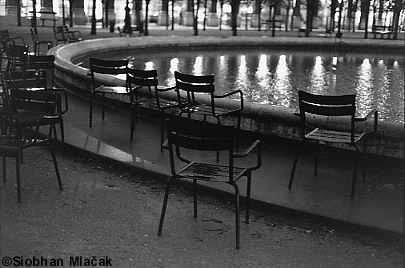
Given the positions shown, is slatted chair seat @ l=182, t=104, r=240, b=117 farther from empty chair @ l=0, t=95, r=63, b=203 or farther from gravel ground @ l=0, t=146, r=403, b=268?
empty chair @ l=0, t=95, r=63, b=203

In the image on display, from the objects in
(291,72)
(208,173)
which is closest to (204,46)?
(291,72)

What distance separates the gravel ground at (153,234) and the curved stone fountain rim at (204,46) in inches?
85.1

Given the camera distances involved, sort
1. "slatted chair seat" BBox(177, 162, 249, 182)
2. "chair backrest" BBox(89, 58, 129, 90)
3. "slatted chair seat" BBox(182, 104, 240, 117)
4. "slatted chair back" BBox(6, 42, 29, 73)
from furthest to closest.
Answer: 1. "slatted chair back" BBox(6, 42, 29, 73)
2. "chair backrest" BBox(89, 58, 129, 90)
3. "slatted chair seat" BBox(182, 104, 240, 117)
4. "slatted chair seat" BBox(177, 162, 249, 182)

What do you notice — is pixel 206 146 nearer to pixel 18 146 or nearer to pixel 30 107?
pixel 18 146

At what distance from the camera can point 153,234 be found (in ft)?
19.9

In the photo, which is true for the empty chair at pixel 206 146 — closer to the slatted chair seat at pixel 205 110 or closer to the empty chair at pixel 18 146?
the empty chair at pixel 18 146

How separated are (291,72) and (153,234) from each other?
15.4 meters

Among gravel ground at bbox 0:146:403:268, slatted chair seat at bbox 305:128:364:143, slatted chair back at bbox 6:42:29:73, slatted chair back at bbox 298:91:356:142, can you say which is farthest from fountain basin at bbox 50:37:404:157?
gravel ground at bbox 0:146:403:268

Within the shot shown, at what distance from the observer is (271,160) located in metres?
8.50

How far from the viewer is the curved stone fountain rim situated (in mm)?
9008

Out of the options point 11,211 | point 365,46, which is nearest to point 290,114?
point 11,211

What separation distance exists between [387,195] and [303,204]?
3.33ft

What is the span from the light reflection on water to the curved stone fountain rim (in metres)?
0.66

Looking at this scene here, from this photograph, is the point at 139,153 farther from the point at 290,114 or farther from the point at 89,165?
the point at 290,114
